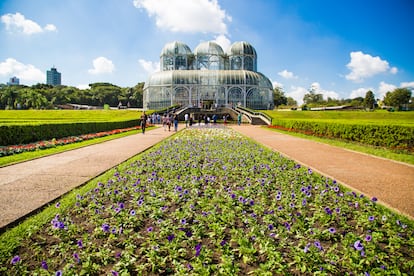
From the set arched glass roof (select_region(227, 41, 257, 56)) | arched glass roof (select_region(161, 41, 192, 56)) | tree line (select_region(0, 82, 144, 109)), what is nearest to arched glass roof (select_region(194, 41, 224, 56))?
arched glass roof (select_region(161, 41, 192, 56))

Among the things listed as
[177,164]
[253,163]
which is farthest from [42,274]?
[253,163]

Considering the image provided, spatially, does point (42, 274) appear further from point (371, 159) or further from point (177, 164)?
point (371, 159)

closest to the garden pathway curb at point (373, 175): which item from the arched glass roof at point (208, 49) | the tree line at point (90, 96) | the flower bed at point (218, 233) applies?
the flower bed at point (218, 233)

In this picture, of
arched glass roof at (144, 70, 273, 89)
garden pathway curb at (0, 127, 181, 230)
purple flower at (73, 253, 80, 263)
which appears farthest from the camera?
arched glass roof at (144, 70, 273, 89)

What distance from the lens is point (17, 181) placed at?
19.2ft

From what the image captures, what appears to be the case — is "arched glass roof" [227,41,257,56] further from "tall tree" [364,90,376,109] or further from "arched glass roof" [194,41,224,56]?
"tall tree" [364,90,376,109]

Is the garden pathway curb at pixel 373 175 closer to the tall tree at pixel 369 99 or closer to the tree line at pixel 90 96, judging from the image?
the tree line at pixel 90 96

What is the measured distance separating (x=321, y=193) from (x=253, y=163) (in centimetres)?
311

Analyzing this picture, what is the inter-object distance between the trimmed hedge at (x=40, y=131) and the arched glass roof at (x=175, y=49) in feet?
138

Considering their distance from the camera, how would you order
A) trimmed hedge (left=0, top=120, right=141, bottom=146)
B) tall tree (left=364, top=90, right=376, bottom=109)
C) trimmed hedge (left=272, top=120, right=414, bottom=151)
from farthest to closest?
tall tree (left=364, top=90, right=376, bottom=109) → trimmed hedge (left=0, top=120, right=141, bottom=146) → trimmed hedge (left=272, top=120, right=414, bottom=151)

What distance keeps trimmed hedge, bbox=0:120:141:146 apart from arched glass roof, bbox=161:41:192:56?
42085 millimetres

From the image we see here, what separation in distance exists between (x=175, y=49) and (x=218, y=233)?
59465 mm

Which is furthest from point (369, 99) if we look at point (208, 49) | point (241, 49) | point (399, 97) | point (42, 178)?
point (42, 178)

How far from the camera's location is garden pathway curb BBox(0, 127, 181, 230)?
4.26 metres
